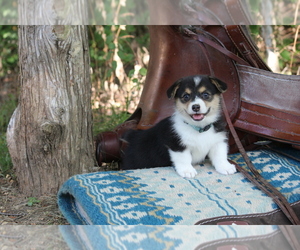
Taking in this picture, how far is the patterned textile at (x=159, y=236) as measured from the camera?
5.53 ft

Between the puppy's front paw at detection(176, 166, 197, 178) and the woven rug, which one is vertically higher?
the puppy's front paw at detection(176, 166, 197, 178)

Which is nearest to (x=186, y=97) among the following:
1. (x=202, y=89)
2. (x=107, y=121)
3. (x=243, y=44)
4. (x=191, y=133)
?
(x=202, y=89)

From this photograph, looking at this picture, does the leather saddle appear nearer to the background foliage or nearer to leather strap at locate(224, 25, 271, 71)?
leather strap at locate(224, 25, 271, 71)

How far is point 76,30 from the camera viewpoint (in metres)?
2.36

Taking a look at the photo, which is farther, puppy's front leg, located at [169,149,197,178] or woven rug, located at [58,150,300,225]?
puppy's front leg, located at [169,149,197,178]

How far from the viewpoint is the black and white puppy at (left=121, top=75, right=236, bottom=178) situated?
2.29 m

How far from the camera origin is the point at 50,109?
7.83ft

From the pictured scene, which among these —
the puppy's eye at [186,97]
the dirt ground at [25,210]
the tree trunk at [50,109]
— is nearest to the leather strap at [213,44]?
the puppy's eye at [186,97]

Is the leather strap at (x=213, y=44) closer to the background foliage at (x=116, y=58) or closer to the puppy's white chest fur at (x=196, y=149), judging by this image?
Answer: the puppy's white chest fur at (x=196, y=149)

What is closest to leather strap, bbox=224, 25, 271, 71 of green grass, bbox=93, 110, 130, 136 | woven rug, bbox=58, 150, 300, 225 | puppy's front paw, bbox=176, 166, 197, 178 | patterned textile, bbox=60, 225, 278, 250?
woven rug, bbox=58, 150, 300, 225

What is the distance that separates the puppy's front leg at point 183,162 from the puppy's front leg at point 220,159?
0.15 meters

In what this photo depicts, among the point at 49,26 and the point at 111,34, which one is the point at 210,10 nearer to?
the point at 49,26

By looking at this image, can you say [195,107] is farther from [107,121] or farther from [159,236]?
[107,121]

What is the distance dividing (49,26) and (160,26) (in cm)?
78
